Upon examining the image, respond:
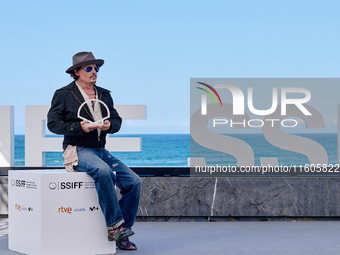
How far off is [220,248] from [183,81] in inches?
1695

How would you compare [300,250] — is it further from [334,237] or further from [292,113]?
[292,113]

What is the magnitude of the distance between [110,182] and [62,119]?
653mm

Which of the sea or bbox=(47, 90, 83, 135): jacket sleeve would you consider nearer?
bbox=(47, 90, 83, 135): jacket sleeve

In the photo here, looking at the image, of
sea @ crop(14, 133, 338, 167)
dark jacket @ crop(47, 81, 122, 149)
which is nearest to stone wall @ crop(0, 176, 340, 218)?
dark jacket @ crop(47, 81, 122, 149)

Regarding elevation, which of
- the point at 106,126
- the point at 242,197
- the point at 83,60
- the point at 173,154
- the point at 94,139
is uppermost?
the point at 83,60

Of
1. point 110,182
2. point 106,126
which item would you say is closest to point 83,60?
point 106,126

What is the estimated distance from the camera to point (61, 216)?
4301 millimetres

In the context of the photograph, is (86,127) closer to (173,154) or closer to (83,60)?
(83,60)

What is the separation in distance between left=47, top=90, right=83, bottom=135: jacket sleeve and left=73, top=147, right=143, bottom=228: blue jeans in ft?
0.66

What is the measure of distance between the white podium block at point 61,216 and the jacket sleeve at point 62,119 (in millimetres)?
319

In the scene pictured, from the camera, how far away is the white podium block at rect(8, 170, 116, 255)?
4.25 m

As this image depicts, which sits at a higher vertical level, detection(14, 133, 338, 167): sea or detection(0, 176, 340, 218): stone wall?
detection(0, 176, 340, 218): stone wall

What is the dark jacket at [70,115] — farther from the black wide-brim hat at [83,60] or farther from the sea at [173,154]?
the sea at [173,154]

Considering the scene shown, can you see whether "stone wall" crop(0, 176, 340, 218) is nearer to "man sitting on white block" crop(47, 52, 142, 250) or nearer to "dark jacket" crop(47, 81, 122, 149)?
"man sitting on white block" crop(47, 52, 142, 250)
